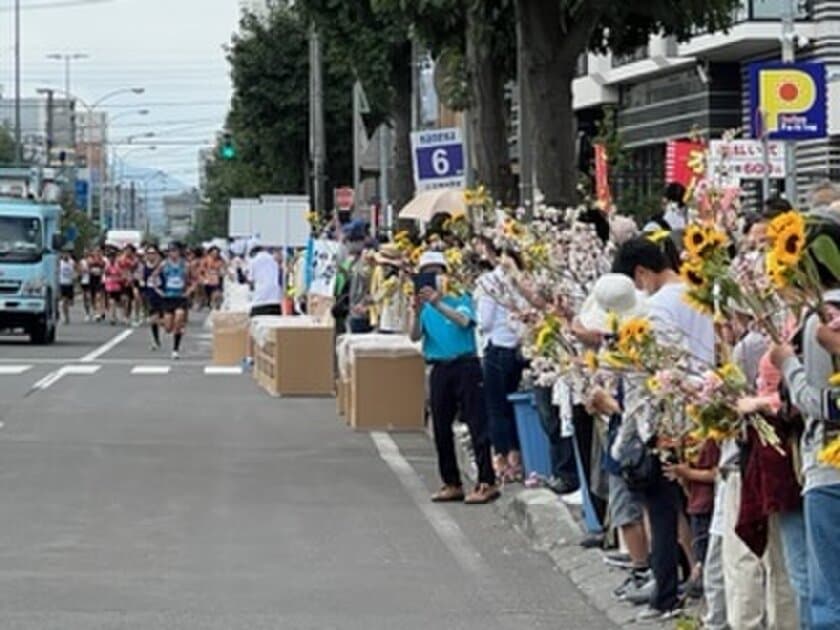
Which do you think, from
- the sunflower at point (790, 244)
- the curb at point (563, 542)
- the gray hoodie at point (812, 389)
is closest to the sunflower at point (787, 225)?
the sunflower at point (790, 244)

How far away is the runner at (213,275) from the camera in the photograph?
5809cm

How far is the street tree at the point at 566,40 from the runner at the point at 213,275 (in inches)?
1478

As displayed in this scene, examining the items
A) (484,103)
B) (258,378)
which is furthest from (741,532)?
(258,378)

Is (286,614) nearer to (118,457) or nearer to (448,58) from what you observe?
(118,457)

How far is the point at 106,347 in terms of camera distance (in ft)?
126

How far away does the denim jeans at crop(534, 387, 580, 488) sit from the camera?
13.9 metres

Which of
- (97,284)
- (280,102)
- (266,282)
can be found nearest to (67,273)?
(97,284)

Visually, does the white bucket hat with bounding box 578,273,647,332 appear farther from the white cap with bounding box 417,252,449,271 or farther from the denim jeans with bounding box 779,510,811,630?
the white cap with bounding box 417,252,449,271

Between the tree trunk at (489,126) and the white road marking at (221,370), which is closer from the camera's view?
the tree trunk at (489,126)

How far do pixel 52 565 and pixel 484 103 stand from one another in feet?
38.8

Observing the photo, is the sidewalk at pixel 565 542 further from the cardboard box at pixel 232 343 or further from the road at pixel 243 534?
the cardboard box at pixel 232 343

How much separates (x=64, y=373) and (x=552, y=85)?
1170 centimetres

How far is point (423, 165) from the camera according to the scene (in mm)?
24625

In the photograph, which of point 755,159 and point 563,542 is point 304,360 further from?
point 563,542
